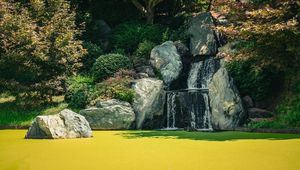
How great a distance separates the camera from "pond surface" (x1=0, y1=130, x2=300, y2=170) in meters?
7.08

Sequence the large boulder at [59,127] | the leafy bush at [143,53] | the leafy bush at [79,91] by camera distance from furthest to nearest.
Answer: the leafy bush at [143,53] < the leafy bush at [79,91] < the large boulder at [59,127]

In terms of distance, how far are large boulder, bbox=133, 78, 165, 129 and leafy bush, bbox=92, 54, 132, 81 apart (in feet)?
8.02

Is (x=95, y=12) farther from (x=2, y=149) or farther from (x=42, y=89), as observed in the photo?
(x=2, y=149)

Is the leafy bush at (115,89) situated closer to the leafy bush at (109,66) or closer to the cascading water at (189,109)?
the leafy bush at (109,66)

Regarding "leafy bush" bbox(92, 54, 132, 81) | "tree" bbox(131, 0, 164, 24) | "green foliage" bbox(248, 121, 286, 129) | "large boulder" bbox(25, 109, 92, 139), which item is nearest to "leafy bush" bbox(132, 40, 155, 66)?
"leafy bush" bbox(92, 54, 132, 81)

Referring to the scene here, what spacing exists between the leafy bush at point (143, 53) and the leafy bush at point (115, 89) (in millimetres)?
2760

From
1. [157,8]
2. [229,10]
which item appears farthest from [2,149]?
[157,8]

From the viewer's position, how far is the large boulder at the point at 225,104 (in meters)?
15.1

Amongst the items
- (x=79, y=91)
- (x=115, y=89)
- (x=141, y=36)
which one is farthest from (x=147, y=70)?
(x=141, y=36)

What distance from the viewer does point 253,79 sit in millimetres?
15938

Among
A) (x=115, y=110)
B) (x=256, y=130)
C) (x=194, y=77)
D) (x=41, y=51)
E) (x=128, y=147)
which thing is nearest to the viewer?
(x=128, y=147)

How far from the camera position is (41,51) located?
64.6 ft

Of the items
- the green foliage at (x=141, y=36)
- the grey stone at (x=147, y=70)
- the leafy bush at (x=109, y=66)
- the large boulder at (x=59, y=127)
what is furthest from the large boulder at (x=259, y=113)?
the green foliage at (x=141, y=36)

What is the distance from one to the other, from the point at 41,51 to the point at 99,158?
41.9 ft
